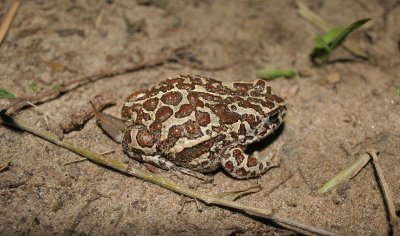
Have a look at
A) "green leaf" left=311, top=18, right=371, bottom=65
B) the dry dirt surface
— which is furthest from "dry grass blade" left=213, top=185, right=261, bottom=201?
"green leaf" left=311, top=18, right=371, bottom=65

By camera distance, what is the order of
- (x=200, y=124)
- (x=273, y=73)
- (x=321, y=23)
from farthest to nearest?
(x=321, y=23) → (x=273, y=73) → (x=200, y=124)

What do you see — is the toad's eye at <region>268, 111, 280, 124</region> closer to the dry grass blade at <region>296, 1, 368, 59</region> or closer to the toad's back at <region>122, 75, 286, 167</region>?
the toad's back at <region>122, 75, 286, 167</region>

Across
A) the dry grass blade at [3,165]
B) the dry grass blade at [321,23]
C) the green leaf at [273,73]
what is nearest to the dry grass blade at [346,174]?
the green leaf at [273,73]

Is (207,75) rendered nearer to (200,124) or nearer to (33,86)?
(200,124)

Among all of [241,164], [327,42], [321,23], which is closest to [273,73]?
[327,42]

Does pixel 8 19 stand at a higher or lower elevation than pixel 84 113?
higher

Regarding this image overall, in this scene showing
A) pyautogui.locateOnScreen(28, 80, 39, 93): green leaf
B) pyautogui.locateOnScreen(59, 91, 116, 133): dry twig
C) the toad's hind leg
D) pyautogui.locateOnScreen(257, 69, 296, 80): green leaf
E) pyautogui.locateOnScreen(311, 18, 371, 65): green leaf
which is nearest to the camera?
the toad's hind leg
